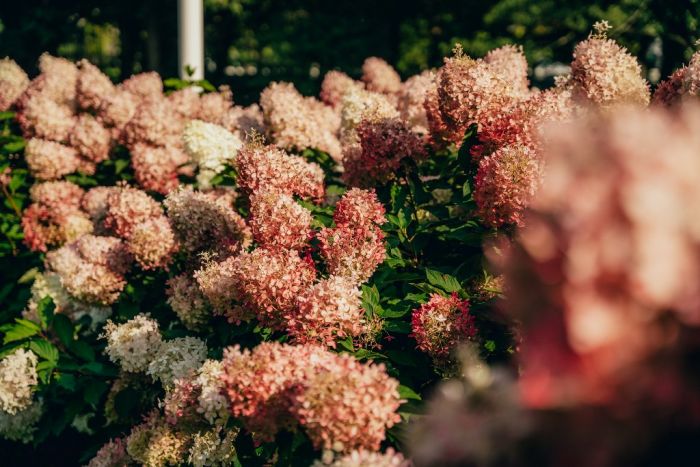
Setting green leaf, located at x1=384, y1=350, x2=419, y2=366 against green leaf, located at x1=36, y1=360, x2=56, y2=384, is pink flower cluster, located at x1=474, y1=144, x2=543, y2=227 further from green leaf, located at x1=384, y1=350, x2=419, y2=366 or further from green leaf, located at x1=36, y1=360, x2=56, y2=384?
green leaf, located at x1=36, y1=360, x2=56, y2=384

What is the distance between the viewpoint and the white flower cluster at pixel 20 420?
11.3 feet

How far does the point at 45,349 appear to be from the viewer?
3389 millimetres

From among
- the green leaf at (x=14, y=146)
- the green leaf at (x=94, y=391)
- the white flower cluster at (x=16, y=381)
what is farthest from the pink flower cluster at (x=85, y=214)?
the white flower cluster at (x=16, y=381)

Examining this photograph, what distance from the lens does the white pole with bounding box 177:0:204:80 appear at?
586cm

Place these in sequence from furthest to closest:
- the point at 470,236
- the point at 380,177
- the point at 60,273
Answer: the point at 60,273, the point at 380,177, the point at 470,236

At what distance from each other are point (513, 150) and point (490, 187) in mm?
137

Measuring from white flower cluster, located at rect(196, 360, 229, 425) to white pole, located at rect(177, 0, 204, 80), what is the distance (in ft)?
13.1

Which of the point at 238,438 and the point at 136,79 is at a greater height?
the point at 136,79

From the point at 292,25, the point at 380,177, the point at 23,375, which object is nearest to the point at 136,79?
the point at 23,375

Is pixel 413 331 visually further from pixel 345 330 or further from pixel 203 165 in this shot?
pixel 203 165

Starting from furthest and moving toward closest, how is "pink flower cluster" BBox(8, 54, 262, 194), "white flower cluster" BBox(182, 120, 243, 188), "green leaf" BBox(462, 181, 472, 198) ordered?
"pink flower cluster" BBox(8, 54, 262, 194) → "white flower cluster" BBox(182, 120, 243, 188) → "green leaf" BBox(462, 181, 472, 198)

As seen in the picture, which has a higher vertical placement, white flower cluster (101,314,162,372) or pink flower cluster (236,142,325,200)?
pink flower cluster (236,142,325,200)

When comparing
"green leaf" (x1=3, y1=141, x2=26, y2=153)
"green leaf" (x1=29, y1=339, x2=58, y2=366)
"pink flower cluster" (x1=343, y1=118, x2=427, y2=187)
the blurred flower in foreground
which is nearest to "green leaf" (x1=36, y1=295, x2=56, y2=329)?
"green leaf" (x1=29, y1=339, x2=58, y2=366)

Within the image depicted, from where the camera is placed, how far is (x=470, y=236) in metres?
2.51
